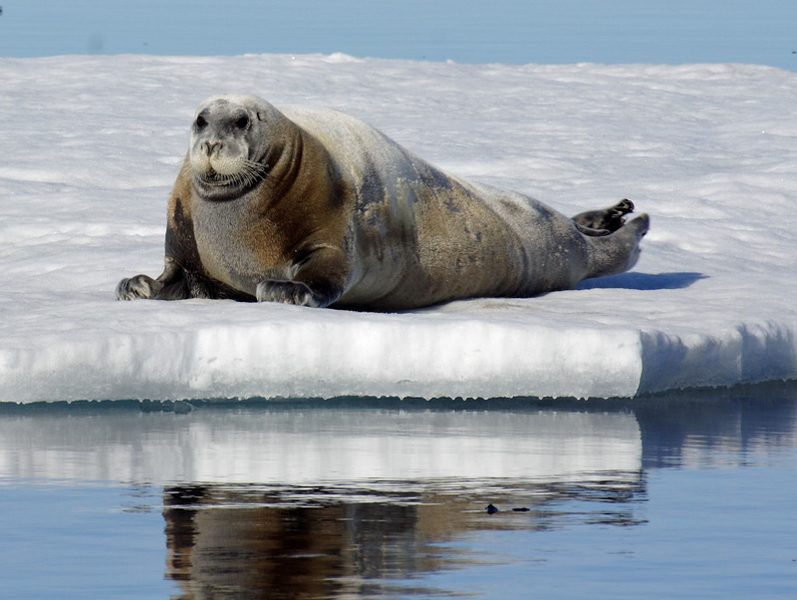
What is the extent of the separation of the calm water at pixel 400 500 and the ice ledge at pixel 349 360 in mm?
85

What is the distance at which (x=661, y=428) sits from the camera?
5.84 meters

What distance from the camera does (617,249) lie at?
8734 millimetres

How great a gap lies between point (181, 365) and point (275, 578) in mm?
2510

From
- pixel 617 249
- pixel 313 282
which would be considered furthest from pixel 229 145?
pixel 617 249

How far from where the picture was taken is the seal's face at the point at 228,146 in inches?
279

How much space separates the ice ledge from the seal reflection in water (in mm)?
715

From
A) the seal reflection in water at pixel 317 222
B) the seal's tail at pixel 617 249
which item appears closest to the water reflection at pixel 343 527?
the seal reflection in water at pixel 317 222

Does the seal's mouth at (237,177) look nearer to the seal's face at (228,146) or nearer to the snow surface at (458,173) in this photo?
the seal's face at (228,146)

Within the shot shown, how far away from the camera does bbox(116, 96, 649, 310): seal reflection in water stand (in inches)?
281

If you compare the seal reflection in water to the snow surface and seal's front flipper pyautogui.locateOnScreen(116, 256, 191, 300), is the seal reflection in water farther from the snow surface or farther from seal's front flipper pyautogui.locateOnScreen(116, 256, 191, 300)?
the snow surface

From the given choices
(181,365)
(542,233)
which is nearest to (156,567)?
(181,365)

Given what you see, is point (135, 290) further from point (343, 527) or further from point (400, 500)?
point (343, 527)

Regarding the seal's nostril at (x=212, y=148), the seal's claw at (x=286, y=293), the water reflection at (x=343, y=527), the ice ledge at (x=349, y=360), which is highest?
the seal's nostril at (x=212, y=148)

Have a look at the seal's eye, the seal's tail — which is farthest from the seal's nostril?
the seal's tail
